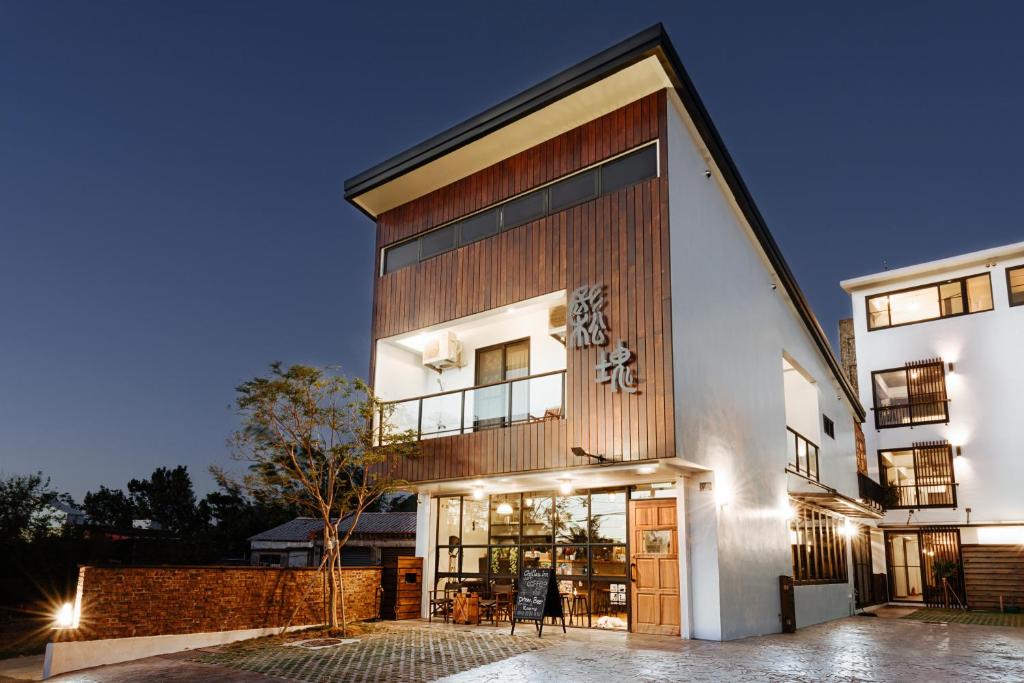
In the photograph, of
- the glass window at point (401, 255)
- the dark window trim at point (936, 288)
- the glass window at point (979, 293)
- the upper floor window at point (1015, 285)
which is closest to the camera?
the glass window at point (401, 255)

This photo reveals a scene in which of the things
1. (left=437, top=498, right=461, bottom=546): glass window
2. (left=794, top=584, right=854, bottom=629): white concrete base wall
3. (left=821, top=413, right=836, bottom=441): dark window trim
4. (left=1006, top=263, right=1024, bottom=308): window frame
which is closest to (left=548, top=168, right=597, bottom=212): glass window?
(left=437, top=498, right=461, bottom=546): glass window

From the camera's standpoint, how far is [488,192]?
14.0m

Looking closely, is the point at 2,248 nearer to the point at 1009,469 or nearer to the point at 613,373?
the point at 613,373

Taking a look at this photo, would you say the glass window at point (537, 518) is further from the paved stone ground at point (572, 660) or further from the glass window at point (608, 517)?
the paved stone ground at point (572, 660)

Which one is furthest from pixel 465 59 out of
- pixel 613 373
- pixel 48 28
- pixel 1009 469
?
pixel 613 373

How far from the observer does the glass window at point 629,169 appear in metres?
11.8

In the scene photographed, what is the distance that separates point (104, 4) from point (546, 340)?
25872 millimetres

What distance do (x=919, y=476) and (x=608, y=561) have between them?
17310 millimetres

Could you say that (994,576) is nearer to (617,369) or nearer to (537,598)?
(537,598)

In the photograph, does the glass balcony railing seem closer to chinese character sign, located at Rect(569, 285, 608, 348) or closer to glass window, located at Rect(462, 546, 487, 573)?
chinese character sign, located at Rect(569, 285, 608, 348)

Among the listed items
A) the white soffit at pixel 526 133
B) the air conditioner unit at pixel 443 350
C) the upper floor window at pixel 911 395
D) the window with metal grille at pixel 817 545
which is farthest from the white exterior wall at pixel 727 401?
the upper floor window at pixel 911 395

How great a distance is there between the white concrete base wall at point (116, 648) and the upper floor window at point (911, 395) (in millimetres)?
22748

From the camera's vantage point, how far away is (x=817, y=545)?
17250 millimetres

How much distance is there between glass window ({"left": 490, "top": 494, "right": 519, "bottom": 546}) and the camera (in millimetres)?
13391
